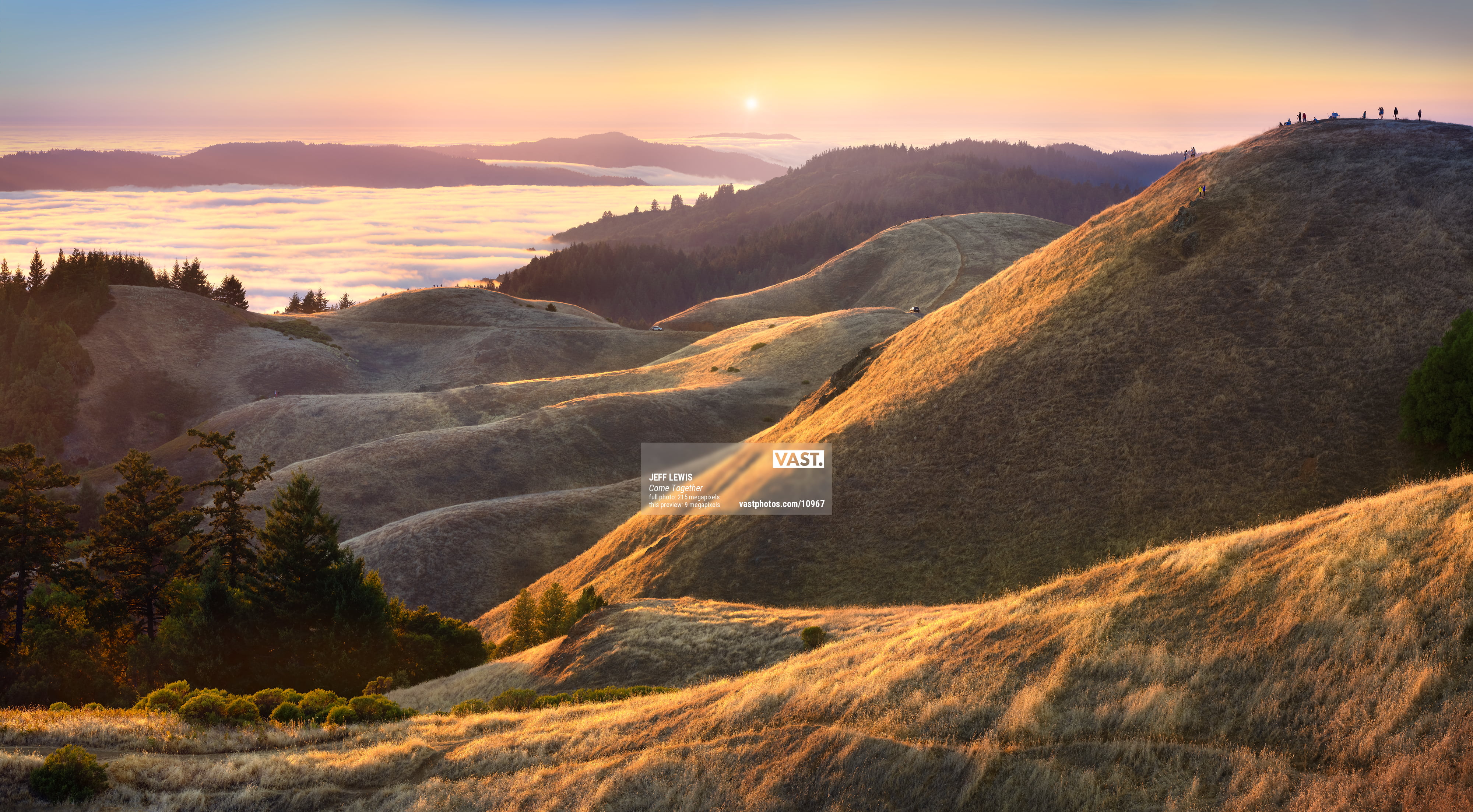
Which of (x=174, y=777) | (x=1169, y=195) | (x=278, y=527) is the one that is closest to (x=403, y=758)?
(x=174, y=777)

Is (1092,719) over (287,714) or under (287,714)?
over

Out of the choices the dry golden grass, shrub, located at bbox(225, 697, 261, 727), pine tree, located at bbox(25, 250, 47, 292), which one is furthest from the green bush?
pine tree, located at bbox(25, 250, 47, 292)

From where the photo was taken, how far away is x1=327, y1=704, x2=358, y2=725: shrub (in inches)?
885

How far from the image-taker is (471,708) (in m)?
25.3

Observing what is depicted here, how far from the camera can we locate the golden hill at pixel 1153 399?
108 ft

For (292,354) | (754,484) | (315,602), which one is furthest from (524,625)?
(292,354)

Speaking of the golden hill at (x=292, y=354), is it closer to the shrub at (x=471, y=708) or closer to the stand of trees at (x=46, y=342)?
the stand of trees at (x=46, y=342)

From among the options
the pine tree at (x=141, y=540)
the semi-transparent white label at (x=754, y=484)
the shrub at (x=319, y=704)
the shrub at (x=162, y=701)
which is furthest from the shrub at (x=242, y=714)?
the semi-transparent white label at (x=754, y=484)

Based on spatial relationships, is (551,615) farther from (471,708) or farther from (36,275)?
(36,275)

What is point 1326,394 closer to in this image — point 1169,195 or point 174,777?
point 1169,195

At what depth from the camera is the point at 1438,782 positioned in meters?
10.0

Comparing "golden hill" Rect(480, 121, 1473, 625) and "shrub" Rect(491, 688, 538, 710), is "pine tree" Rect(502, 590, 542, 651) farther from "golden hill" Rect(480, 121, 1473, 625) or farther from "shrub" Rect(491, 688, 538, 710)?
"shrub" Rect(491, 688, 538, 710)

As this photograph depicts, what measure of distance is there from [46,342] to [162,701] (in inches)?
4303

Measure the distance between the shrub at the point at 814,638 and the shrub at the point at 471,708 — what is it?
1017 cm
